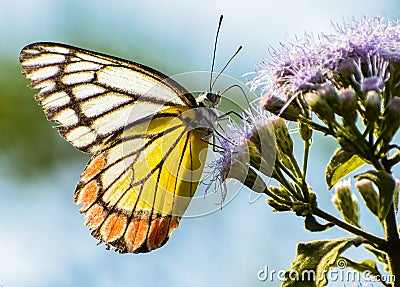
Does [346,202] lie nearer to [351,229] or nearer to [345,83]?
[351,229]

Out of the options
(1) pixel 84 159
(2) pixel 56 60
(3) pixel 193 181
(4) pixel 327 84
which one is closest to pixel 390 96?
(4) pixel 327 84

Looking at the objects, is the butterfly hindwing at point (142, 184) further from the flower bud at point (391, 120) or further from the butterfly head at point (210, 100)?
the flower bud at point (391, 120)

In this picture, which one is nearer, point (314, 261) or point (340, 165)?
point (314, 261)

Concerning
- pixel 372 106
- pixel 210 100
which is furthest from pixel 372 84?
pixel 210 100

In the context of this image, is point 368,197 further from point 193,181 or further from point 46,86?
point 46,86

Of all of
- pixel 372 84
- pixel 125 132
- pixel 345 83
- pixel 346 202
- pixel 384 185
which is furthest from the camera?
pixel 125 132

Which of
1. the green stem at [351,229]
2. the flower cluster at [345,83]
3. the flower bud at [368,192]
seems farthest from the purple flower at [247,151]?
the flower bud at [368,192]
